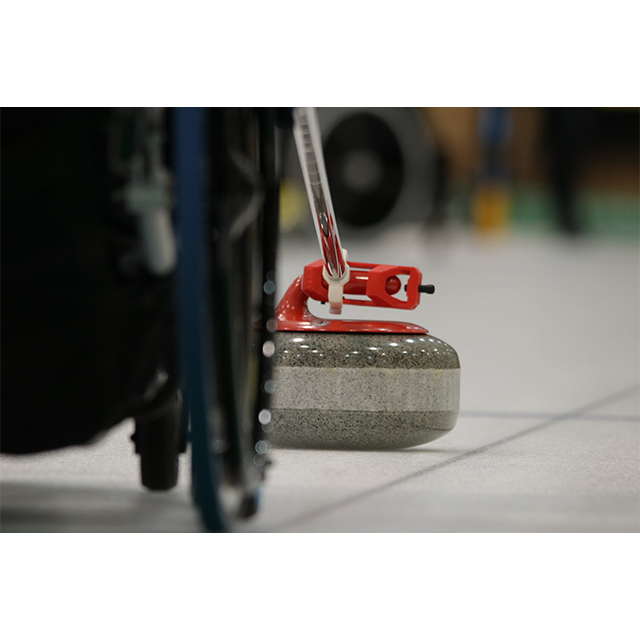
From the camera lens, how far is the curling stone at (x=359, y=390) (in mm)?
1341

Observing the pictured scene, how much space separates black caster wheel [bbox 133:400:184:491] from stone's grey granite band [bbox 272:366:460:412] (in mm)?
263

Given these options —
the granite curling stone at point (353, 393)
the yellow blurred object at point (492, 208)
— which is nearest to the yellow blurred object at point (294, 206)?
the yellow blurred object at point (492, 208)

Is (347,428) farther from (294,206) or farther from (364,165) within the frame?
(294,206)

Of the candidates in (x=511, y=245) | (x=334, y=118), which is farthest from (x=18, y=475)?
(x=511, y=245)

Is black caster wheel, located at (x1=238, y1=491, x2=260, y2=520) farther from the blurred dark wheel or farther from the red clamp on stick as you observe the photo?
the blurred dark wheel

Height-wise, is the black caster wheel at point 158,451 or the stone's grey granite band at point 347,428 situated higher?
the black caster wheel at point 158,451

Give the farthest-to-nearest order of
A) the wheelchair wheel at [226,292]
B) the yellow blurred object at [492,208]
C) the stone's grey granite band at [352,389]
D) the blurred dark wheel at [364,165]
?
the yellow blurred object at [492,208], the blurred dark wheel at [364,165], the stone's grey granite band at [352,389], the wheelchair wheel at [226,292]

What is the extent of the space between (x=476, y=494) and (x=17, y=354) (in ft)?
1.75

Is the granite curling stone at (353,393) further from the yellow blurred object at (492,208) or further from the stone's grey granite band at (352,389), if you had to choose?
the yellow blurred object at (492,208)

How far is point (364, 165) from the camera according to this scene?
19.3 ft

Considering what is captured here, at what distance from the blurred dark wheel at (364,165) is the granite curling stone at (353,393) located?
4.51m

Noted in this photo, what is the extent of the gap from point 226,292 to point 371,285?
76 cm

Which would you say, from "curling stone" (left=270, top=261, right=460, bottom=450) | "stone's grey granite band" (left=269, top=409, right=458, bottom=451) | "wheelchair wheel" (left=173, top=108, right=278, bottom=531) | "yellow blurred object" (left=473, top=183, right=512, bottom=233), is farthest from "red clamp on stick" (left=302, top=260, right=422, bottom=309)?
"yellow blurred object" (left=473, top=183, right=512, bottom=233)

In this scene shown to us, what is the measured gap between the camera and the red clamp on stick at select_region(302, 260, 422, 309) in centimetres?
142
